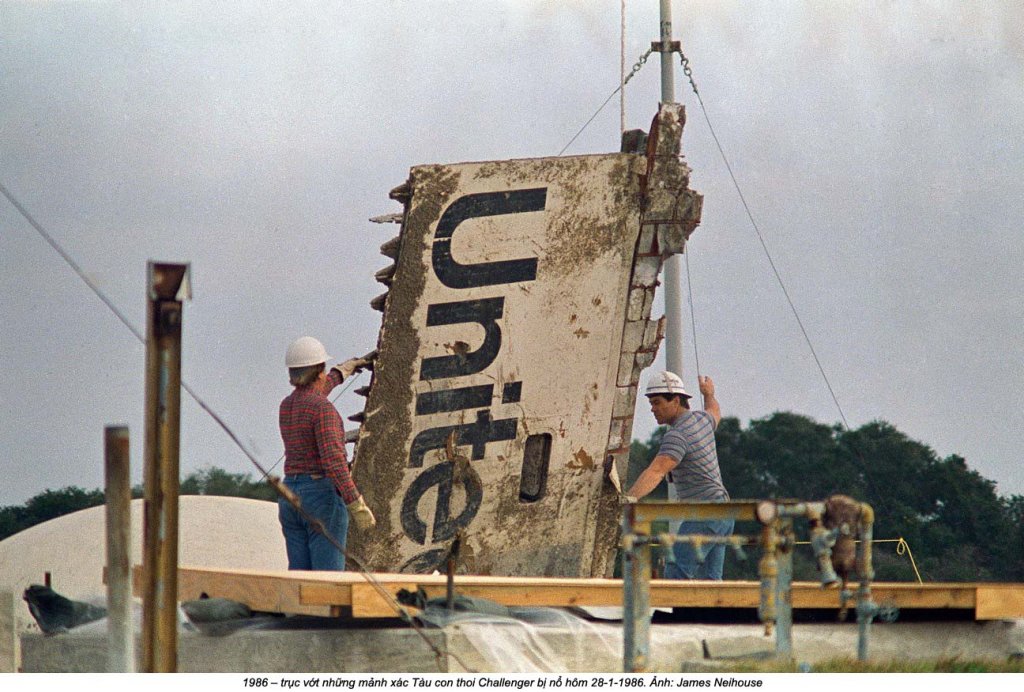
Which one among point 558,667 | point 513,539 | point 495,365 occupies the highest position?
point 495,365

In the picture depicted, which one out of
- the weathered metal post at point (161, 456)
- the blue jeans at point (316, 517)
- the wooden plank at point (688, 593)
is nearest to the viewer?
the weathered metal post at point (161, 456)

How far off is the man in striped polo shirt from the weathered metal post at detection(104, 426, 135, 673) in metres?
4.25

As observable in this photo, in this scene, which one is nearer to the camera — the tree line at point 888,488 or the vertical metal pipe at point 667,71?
the vertical metal pipe at point 667,71

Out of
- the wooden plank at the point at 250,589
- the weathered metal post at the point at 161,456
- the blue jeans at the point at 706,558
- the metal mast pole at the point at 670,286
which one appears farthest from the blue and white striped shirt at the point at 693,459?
the metal mast pole at the point at 670,286

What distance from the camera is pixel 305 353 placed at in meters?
9.26

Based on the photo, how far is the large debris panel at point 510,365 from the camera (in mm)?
11375

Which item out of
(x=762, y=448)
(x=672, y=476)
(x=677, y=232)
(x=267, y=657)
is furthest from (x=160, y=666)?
(x=762, y=448)

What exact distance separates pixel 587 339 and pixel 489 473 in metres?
1.18

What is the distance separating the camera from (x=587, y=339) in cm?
1145

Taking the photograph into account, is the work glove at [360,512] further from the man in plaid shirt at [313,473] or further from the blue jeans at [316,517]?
the blue jeans at [316,517]

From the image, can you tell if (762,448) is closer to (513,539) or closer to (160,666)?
(513,539)

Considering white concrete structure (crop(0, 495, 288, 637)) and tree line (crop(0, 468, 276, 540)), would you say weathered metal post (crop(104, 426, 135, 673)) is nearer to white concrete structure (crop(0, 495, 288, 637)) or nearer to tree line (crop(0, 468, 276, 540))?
white concrete structure (crop(0, 495, 288, 637))

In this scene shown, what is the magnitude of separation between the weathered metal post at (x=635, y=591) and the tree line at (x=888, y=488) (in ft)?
72.1

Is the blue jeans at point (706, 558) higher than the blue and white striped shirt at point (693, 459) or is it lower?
lower
